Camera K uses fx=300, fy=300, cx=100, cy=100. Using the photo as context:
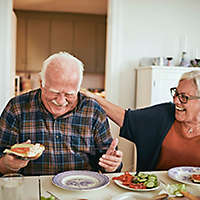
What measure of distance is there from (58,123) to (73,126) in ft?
0.31

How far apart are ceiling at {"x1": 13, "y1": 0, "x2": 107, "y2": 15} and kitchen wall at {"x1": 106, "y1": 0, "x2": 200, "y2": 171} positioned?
5.87 ft

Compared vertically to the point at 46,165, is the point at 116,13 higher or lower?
higher

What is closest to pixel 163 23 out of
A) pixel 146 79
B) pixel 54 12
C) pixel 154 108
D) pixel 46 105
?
pixel 146 79

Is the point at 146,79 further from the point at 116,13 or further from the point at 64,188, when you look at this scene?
the point at 64,188

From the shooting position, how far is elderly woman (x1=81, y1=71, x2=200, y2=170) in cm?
185

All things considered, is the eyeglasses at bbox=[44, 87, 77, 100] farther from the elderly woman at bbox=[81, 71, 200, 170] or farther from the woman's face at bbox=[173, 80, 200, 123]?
the woman's face at bbox=[173, 80, 200, 123]

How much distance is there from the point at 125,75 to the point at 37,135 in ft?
7.44

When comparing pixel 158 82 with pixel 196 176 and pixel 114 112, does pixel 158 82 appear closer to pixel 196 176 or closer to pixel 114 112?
pixel 114 112

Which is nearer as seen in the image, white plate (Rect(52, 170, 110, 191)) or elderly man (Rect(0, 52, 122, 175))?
white plate (Rect(52, 170, 110, 191))

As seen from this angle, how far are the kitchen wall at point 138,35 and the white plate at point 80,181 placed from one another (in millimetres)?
2310

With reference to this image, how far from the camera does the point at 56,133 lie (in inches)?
70.4

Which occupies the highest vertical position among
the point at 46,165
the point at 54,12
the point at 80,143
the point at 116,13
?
the point at 54,12

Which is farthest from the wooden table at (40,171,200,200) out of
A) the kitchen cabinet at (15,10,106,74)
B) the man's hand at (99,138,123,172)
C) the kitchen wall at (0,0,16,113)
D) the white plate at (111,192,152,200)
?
the kitchen cabinet at (15,10,106,74)

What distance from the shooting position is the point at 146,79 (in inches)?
143
